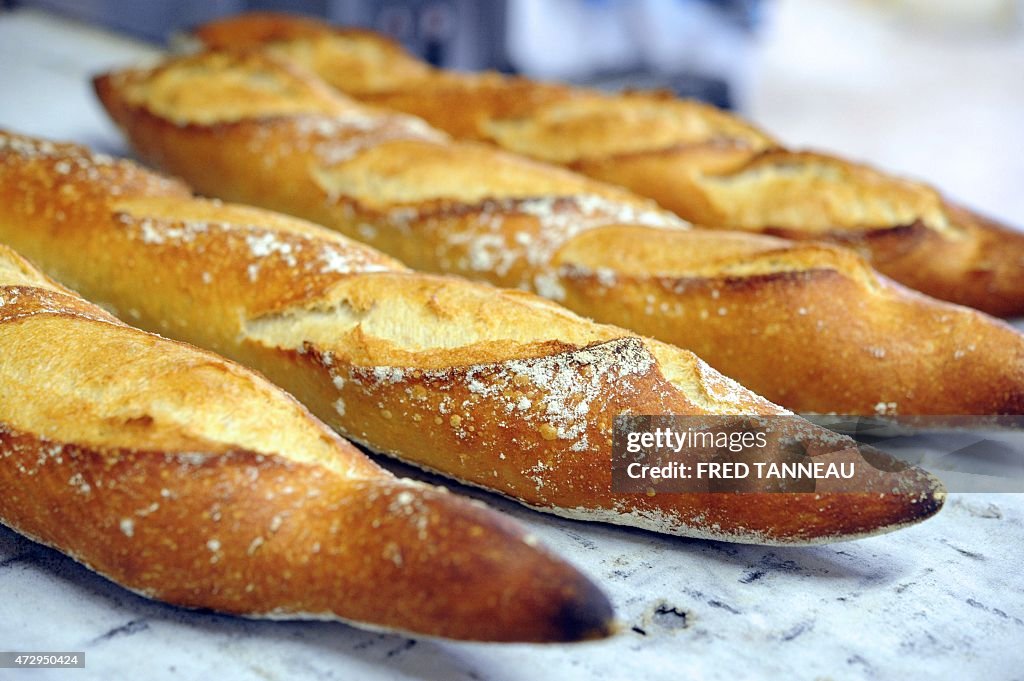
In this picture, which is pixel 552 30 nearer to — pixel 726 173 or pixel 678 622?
pixel 726 173

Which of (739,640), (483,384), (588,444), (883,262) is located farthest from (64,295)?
(883,262)

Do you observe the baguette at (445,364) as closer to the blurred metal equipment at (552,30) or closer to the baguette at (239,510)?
the baguette at (239,510)

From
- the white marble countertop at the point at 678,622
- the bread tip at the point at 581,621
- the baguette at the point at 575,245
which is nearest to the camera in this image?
the bread tip at the point at 581,621

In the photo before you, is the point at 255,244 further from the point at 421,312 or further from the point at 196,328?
the point at 421,312

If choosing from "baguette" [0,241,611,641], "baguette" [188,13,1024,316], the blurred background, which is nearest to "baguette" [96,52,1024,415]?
"baguette" [188,13,1024,316]

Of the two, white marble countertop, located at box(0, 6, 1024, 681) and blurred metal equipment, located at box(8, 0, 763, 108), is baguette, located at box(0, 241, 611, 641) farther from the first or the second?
blurred metal equipment, located at box(8, 0, 763, 108)

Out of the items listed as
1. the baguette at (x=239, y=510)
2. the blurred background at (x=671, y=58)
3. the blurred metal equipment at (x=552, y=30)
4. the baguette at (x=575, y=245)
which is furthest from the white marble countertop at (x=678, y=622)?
the blurred metal equipment at (x=552, y=30)

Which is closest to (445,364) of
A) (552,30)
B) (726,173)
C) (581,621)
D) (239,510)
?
(239,510)
